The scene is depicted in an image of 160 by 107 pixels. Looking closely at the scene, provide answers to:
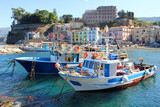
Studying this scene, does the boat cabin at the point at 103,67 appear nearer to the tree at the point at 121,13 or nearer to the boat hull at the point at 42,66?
the boat hull at the point at 42,66

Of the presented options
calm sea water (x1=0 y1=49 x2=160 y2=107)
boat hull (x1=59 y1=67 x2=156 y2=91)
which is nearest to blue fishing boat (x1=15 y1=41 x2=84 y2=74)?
calm sea water (x1=0 y1=49 x2=160 y2=107)

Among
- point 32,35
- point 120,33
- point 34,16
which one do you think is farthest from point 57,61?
point 34,16

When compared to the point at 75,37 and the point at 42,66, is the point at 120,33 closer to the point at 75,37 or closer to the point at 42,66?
the point at 75,37

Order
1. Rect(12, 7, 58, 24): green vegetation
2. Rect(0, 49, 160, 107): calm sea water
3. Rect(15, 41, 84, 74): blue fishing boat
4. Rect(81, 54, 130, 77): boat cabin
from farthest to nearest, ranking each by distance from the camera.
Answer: Rect(12, 7, 58, 24): green vegetation → Rect(15, 41, 84, 74): blue fishing boat → Rect(81, 54, 130, 77): boat cabin → Rect(0, 49, 160, 107): calm sea water

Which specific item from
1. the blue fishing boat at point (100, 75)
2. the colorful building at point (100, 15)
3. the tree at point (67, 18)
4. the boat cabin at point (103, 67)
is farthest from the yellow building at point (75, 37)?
the boat cabin at point (103, 67)

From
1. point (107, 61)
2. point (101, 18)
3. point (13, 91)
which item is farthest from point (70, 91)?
point (101, 18)

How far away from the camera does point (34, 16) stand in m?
97.2

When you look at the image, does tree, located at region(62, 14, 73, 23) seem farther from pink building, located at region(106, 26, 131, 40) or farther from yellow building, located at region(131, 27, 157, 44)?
yellow building, located at region(131, 27, 157, 44)

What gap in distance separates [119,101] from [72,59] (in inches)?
413

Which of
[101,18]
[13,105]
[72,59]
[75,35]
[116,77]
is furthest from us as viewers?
[101,18]

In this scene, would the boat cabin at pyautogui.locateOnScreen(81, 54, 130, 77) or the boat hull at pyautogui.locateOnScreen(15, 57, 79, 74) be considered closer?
the boat cabin at pyautogui.locateOnScreen(81, 54, 130, 77)

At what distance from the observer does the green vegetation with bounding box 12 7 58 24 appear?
311 ft

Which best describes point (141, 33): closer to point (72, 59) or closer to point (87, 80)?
point (72, 59)

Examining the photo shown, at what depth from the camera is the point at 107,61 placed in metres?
15.8
